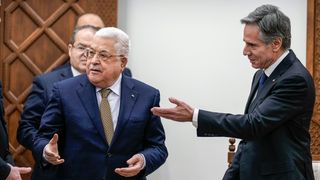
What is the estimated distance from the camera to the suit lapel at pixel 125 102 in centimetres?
296

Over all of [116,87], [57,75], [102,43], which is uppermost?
[102,43]

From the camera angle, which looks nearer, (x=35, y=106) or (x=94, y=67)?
(x=94, y=67)

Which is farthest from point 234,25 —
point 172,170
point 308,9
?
point 172,170

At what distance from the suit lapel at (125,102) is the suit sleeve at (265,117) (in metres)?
0.42

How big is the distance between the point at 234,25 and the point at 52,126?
→ 199 cm

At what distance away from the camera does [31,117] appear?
3.78 metres

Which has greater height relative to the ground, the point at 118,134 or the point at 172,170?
the point at 118,134

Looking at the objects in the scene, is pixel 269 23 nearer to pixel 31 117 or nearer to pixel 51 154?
pixel 51 154

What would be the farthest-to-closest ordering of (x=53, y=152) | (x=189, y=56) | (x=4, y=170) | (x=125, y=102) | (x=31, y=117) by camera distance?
(x=189, y=56) < (x=31, y=117) < (x=125, y=102) < (x=4, y=170) < (x=53, y=152)

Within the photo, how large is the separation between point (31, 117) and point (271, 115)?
1.67m

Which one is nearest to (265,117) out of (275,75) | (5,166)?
(275,75)

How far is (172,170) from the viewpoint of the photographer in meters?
4.60

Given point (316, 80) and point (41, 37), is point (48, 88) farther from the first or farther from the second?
point (316, 80)

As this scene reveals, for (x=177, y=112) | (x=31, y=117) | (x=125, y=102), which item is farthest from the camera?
(x=31, y=117)
